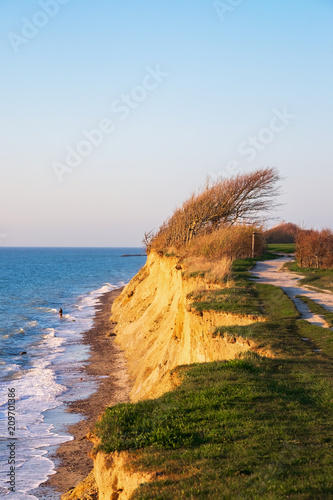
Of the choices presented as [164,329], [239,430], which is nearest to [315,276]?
[164,329]

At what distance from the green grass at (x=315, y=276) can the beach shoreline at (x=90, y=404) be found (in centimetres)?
956

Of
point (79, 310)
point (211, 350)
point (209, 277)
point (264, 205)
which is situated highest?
point (264, 205)

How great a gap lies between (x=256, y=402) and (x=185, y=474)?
2.92 metres

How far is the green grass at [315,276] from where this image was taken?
2189cm

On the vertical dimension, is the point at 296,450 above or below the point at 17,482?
above

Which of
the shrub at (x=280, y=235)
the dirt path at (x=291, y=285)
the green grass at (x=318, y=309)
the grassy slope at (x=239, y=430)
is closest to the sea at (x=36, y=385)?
the grassy slope at (x=239, y=430)

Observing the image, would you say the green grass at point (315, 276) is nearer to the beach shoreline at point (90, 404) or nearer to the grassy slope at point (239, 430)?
the beach shoreline at point (90, 404)

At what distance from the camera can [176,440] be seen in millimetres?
7551

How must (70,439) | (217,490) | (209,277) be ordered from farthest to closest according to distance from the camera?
1. (209,277)
2. (70,439)
3. (217,490)

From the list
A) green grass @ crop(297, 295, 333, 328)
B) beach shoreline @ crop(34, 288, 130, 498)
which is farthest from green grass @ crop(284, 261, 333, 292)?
beach shoreline @ crop(34, 288, 130, 498)

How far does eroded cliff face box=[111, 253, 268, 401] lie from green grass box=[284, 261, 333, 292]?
16.5 ft

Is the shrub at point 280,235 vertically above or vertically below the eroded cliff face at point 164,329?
above

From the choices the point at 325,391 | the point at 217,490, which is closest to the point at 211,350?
the point at 325,391

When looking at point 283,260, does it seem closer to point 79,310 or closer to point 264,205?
point 264,205
